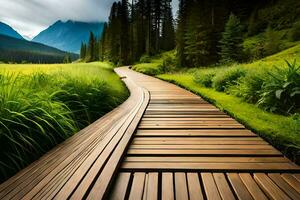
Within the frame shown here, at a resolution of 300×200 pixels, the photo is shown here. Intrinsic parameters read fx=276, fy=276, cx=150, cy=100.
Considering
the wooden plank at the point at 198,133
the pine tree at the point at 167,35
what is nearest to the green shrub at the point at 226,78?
the wooden plank at the point at 198,133

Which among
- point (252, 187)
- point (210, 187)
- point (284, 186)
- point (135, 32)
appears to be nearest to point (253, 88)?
point (284, 186)

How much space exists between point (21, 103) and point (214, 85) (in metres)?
8.88

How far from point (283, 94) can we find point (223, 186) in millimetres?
4719

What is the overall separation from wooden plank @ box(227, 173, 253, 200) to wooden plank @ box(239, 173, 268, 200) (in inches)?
1.3

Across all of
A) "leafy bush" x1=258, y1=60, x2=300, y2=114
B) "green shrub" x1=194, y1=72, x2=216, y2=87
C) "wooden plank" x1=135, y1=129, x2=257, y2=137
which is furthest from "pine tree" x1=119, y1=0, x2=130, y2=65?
"wooden plank" x1=135, y1=129, x2=257, y2=137

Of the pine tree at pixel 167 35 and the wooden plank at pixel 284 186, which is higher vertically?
the pine tree at pixel 167 35

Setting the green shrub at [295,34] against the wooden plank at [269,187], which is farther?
the green shrub at [295,34]

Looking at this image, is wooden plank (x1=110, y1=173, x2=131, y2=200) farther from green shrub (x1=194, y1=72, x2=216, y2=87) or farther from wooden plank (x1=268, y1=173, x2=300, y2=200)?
green shrub (x1=194, y1=72, x2=216, y2=87)

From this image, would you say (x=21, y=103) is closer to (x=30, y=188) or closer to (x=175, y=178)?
(x=30, y=188)

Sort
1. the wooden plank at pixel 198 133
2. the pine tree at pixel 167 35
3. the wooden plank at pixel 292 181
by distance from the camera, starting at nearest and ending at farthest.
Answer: the wooden plank at pixel 292 181
the wooden plank at pixel 198 133
the pine tree at pixel 167 35

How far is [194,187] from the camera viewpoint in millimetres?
2338

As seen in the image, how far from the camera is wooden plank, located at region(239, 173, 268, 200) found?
2.19 metres

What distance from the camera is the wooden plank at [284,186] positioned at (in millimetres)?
2197

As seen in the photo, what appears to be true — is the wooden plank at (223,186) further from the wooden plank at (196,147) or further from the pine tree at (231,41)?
the pine tree at (231,41)
